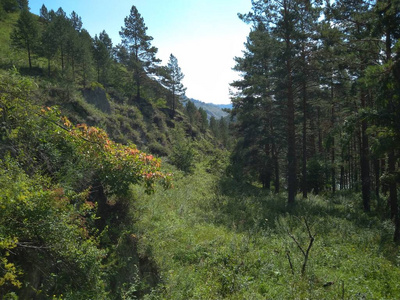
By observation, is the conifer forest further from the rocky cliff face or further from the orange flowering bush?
the rocky cliff face

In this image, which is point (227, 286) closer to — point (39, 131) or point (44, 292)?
point (44, 292)

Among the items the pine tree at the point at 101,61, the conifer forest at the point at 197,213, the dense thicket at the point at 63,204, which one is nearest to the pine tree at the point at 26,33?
the pine tree at the point at 101,61

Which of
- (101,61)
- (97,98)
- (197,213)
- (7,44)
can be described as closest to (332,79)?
(197,213)

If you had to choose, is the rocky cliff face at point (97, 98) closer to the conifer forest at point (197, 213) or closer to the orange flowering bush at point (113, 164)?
the conifer forest at point (197, 213)

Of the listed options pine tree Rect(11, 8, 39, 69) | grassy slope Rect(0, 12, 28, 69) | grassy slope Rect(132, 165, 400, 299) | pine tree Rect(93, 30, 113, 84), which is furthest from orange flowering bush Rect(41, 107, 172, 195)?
pine tree Rect(93, 30, 113, 84)

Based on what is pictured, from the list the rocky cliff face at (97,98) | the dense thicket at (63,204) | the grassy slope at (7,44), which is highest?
the grassy slope at (7,44)

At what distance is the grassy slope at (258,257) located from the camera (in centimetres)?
518

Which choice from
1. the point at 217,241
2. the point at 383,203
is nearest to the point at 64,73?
the point at 217,241

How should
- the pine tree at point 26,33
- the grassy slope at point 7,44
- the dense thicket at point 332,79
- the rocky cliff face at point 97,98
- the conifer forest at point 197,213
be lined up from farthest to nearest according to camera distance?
the pine tree at point 26,33 → the rocky cliff face at point 97,98 → the grassy slope at point 7,44 → the dense thicket at point 332,79 → the conifer forest at point 197,213

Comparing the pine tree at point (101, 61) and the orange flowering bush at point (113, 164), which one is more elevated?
the pine tree at point (101, 61)

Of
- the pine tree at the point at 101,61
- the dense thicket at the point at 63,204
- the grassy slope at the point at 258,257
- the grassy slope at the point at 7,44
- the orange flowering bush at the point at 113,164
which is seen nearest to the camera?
the dense thicket at the point at 63,204

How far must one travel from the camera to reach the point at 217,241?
24.3ft

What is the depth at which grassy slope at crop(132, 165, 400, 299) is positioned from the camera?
5176 mm

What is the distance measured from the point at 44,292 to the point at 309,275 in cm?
561
